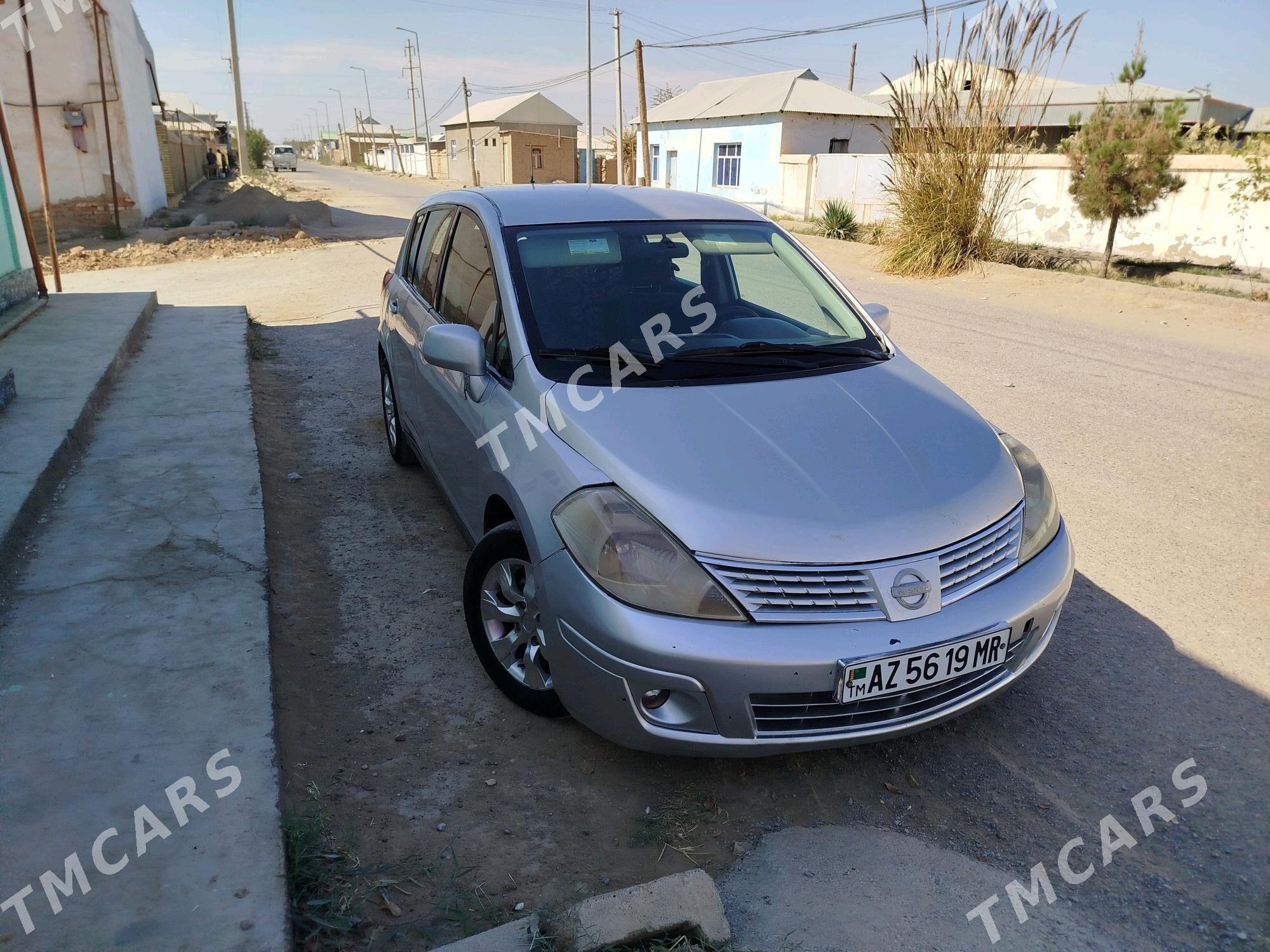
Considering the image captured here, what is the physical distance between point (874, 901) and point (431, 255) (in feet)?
11.7

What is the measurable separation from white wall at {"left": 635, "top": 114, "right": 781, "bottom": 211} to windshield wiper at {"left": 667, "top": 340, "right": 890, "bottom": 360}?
25130 mm

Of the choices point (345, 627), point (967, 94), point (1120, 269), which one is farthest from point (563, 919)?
point (1120, 269)

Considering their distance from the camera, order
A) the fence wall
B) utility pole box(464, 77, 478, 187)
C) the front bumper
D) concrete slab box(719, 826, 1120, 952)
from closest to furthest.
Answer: concrete slab box(719, 826, 1120, 952)
the front bumper
the fence wall
utility pole box(464, 77, 478, 187)

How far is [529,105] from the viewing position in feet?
182

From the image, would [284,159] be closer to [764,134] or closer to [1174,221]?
[764,134]

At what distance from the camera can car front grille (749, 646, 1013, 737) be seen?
233cm

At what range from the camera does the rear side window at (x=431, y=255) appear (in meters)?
4.35

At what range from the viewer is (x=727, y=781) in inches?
109

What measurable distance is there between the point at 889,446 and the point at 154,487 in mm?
3636

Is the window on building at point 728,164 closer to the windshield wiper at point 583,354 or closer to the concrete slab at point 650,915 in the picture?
the windshield wiper at point 583,354

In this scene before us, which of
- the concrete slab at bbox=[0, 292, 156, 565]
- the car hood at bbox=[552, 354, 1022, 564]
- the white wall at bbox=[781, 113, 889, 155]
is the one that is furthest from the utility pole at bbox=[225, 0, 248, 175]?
the car hood at bbox=[552, 354, 1022, 564]

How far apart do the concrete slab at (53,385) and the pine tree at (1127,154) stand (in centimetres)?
1173

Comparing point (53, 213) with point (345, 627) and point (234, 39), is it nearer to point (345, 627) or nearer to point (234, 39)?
point (345, 627)

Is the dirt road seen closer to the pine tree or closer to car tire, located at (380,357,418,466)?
car tire, located at (380,357,418,466)
